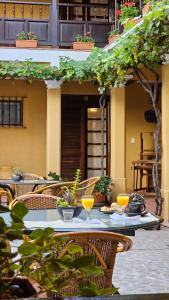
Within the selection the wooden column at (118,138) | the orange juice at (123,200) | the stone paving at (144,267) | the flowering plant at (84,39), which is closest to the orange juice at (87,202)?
the orange juice at (123,200)

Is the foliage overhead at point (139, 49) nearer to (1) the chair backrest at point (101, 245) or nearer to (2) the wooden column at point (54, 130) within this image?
(2) the wooden column at point (54, 130)

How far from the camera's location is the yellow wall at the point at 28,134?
518 inches

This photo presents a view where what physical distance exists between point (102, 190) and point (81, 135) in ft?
9.31

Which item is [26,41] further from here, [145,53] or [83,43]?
[145,53]

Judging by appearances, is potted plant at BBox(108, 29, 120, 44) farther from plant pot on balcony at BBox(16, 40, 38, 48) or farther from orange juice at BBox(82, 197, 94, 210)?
orange juice at BBox(82, 197, 94, 210)

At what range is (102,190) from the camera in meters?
10.8

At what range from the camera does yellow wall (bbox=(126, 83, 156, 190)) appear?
13.6 m

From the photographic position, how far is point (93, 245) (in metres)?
3.04

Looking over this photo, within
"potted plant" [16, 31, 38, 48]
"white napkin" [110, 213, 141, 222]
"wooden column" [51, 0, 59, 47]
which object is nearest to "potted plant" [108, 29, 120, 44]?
"wooden column" [51, 0, 59, 47]

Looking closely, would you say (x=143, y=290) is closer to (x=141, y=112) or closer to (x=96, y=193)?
(x=96, y=193)

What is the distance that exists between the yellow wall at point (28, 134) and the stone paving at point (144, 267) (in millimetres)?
6042

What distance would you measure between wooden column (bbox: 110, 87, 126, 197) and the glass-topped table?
7132 mm

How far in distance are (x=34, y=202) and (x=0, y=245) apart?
3832mm

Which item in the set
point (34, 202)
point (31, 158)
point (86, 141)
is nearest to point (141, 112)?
point (86, 141)
